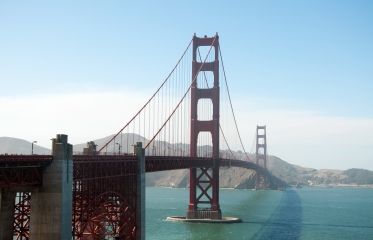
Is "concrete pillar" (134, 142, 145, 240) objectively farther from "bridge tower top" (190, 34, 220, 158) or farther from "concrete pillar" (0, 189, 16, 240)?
"bridge tower top" (190, 34, 220, 158)

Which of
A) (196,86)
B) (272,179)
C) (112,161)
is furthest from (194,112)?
(272,179)

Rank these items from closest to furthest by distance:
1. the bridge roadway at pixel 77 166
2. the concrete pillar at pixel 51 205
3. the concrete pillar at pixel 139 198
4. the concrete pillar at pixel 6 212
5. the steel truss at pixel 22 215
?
the bridge roadway at pixel 77 166 < the concrete pillar at pixel 6 212 < the concrete pillar at pixel 51 205 < the steel truss at pixel 22 215 < the concrete pillar at pixel 139 198

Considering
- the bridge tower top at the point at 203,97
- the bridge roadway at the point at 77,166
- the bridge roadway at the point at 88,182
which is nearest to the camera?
the bridge roadway at the point at 77,166

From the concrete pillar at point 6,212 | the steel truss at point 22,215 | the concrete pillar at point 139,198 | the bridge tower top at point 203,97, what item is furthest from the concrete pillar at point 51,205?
the bridge tower top at point 203,97

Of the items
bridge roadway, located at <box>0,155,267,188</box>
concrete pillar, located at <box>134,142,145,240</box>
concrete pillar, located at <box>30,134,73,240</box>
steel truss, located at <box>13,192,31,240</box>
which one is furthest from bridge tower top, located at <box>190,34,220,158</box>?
concrete pillar, located at <box>30,134,73,240</box>

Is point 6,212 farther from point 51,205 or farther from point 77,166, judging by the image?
point 77,166

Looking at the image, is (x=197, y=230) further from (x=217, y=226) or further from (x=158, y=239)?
(x=158, y=239)

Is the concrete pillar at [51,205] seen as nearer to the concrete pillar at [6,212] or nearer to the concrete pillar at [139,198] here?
the concrete pillar at [6,212]

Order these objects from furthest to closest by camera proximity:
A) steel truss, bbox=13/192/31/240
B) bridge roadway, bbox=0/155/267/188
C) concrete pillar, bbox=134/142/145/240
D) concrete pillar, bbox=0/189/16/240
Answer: concrete pillar, bbox=134/142/145/240, steel truss, bbox=13/192/31/240, concrete pillar, bbox=0/189/16/240, bridge roadway, bbox=0/155/267/188

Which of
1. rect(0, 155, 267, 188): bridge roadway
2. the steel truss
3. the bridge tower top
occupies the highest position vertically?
the bridge tower top
